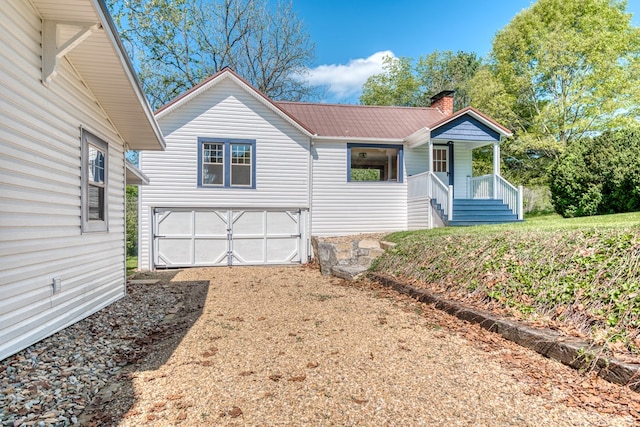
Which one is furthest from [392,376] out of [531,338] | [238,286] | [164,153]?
[164,153]

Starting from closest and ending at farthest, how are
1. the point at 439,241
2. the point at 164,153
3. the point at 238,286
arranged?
the point at 439,241 → the point at 238,286 → the point at 164,153

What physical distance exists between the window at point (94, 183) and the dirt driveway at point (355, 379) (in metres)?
2.14

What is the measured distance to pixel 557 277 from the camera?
4477 mm

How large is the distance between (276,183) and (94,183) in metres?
6.98

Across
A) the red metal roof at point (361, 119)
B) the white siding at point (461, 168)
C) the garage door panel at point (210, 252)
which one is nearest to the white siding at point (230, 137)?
the garage door panel at point (210, 252)

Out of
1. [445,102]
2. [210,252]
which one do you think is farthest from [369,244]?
[445,102]

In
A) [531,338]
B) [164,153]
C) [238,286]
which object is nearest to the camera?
[531,338]

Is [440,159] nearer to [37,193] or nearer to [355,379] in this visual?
[355,379]

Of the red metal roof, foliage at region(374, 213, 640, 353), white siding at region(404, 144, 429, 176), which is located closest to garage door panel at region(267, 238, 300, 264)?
the red metal roof

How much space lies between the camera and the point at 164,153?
38.2ft

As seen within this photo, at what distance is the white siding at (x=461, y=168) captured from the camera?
1367 centimetres

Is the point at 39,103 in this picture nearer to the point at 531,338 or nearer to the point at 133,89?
the point at 133,89

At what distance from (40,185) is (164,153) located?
26.3 feet

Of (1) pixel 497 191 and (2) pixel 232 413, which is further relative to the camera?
(1) pixel 497 191
